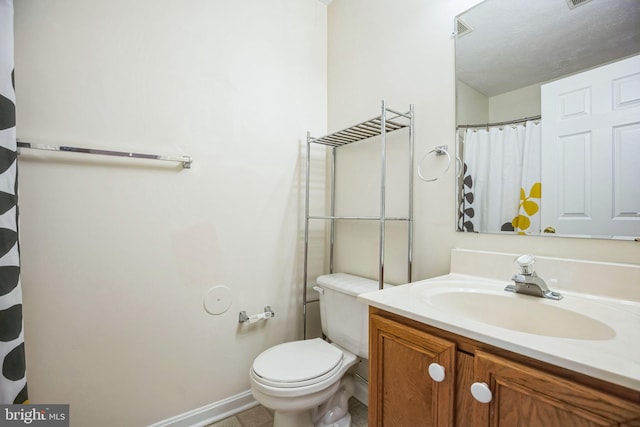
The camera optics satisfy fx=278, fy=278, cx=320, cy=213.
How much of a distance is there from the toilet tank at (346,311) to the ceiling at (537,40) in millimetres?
1066

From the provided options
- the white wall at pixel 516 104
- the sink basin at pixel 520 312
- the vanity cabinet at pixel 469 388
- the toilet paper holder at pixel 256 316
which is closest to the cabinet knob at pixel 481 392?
the vanity cabinet at pixel 469 388

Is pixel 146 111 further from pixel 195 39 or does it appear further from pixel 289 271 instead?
pixel 289 271

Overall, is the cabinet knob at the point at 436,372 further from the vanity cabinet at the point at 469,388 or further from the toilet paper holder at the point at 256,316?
the toilet paper holder at the point at 256,316

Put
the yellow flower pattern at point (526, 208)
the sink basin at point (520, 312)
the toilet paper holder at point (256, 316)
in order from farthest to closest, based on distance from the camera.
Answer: the toilet paper holder at point (256, 316), the yellow flower pattern at point (526, 208), the sink basin at point (520, 312)

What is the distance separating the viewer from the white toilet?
1.13 metres

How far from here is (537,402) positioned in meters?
0.54

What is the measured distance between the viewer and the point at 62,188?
3.77ft

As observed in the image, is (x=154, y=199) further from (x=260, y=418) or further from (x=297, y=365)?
(x=260, y=418)

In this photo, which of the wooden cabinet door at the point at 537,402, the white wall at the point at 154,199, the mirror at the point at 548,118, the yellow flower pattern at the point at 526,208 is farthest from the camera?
the white wall at the point at 154,199

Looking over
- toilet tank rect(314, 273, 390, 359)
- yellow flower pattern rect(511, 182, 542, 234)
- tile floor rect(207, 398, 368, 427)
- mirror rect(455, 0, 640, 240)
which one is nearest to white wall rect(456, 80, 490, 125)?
mirror rect(455, 0, 640, 240)

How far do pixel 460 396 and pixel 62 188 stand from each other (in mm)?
1576


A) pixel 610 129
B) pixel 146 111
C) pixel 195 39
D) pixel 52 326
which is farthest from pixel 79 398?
pixel 610 129

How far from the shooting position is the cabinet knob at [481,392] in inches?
23.8

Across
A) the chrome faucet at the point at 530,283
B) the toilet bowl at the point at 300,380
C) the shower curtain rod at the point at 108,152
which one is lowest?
the toilet bowl at the point at 300,380
